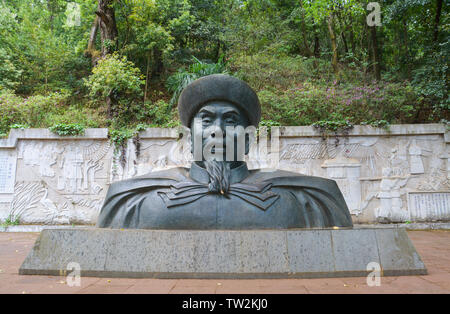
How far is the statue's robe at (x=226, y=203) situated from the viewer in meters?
3.12

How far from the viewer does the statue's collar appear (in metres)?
3.47

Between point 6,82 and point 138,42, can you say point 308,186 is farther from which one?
point 6,82

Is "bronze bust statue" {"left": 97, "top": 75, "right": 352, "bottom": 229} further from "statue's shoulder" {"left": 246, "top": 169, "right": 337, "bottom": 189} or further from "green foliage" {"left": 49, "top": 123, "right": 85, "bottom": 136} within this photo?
"green foliage" {"left": 49, "top": 123, "right": 85, "bottom": 136}

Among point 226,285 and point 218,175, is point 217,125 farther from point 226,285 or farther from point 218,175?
point 226,285

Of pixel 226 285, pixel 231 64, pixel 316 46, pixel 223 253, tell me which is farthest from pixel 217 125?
pixel 316 46

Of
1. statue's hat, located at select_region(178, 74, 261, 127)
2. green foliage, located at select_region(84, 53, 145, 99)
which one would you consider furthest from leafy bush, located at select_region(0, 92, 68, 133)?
statue's hat, located at select_region(178, 74, 261, 127)

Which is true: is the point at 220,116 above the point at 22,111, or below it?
below

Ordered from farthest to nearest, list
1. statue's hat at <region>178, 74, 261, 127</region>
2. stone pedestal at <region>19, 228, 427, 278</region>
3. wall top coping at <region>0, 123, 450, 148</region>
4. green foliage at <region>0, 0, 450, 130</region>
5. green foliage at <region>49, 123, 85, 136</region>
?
green foliage at <region>0, 0, 450, 130</region> → green foliage at <region>49, 123, 85, 136</region> → wall top coping at <region>0, 123, 450, 148</region> → statue's hat at <region>178, 74, 261, 127</region> → stone pedestal at <region>19, 228, 427, 278</region>

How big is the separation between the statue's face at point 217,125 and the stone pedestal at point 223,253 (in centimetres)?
115

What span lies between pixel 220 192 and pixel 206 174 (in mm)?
338

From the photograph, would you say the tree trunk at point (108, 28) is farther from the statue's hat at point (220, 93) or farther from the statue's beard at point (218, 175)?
the statue's beard at point (218, 175)

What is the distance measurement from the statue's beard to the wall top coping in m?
5.02

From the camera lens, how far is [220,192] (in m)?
3.24

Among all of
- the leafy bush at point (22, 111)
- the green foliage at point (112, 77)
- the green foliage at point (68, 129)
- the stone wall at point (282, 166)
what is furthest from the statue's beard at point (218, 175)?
the leafy bush at point (22, 111)
